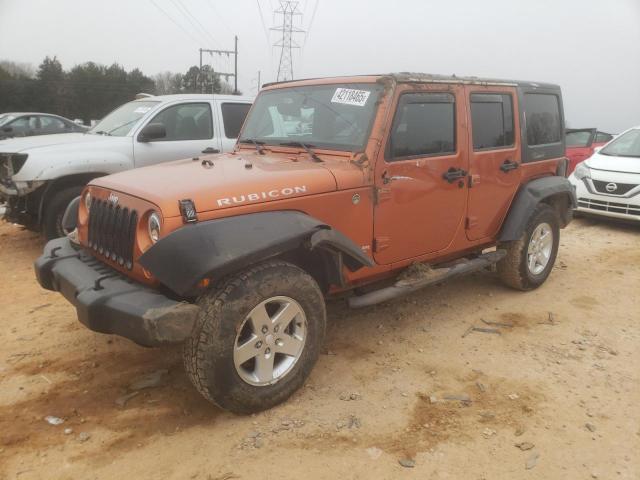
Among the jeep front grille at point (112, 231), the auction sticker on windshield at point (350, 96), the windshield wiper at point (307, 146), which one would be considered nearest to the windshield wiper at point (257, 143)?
the windshield wiper at point (307, 146)

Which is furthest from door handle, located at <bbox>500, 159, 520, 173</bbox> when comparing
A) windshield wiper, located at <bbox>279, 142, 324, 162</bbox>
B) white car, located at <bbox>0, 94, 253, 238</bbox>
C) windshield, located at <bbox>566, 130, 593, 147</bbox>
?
windshield, located at <bbox>566, 130, 593, 147</bbox>

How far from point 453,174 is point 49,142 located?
471cm

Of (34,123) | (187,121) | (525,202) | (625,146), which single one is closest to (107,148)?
(187,121)

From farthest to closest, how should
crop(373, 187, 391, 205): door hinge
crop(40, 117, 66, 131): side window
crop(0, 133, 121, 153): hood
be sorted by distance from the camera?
crop(40, 117, 66, 131): side window < crop(0, 133, 121, 153): hood < crop(373, 187, 391, 205): door hinge

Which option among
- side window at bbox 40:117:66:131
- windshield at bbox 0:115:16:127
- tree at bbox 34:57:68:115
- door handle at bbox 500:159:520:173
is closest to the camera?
door handle at bbox 500:159:520:173

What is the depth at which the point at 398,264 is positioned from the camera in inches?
149

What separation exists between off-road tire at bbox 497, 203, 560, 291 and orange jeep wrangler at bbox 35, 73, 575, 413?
21 millimetres

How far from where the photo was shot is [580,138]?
440 inches

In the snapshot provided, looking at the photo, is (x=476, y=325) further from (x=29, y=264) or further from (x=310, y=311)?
(x=29, y=264)

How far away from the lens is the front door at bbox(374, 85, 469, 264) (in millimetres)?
3535

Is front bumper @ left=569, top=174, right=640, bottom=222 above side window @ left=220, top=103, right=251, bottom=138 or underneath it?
underneath

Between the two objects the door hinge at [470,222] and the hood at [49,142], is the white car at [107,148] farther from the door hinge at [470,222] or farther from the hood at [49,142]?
the door hinge at [470,222]

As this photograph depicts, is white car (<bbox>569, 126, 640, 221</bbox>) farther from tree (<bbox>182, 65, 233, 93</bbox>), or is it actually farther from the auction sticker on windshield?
tree (<bbox>182, 65, 233, 93</bbox>)

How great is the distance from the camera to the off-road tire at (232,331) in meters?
2.65
